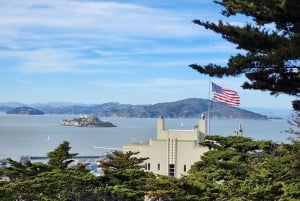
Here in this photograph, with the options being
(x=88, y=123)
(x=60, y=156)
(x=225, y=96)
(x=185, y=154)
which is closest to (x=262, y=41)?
(x=60, y=156)

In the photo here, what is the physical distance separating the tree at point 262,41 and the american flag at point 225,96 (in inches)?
713

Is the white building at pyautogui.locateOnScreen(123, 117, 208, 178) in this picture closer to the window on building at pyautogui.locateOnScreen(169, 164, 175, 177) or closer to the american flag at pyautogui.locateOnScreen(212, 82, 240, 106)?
the window on building at pyautogui.locateOnScreen(169, 164, 175, 177)

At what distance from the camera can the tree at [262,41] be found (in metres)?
8.55

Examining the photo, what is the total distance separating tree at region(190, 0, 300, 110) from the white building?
843 inches

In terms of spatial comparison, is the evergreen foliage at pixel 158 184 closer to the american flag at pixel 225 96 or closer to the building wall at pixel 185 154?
the american flag at pixel 225 96

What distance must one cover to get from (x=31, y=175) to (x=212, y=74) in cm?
629

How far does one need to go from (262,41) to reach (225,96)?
66.8 ft

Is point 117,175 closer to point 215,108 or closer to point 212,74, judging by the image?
point 212,74

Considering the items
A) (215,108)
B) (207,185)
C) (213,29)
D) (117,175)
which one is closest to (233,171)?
(207,185)

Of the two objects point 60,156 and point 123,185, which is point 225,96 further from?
point 123,185

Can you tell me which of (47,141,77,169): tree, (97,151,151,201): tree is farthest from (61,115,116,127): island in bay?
(97,151,151,201): tree

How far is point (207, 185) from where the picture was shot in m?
12.4

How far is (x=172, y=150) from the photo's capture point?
31.7 m

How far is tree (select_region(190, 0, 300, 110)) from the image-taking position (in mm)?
8547
